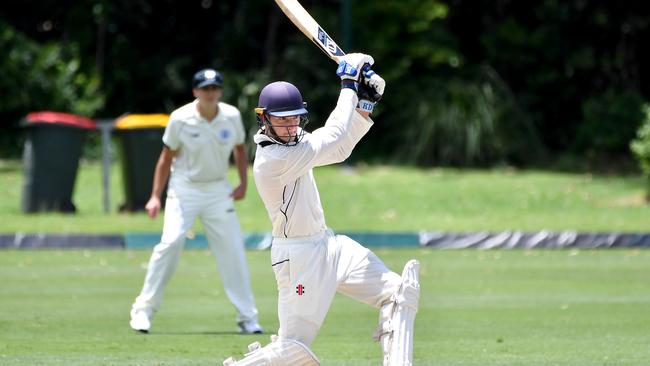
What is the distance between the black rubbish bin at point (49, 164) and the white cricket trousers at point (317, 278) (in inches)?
464

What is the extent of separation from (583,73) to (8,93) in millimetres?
11825

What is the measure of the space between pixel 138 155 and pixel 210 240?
28.1ft

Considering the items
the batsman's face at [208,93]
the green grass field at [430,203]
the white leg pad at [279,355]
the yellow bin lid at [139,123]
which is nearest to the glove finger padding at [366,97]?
the white leg pad at [279,355]

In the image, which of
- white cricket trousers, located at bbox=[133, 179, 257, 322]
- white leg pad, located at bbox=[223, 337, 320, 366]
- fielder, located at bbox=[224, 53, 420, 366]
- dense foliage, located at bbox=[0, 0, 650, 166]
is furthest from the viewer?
dense foliage, located at bbox=[0, 0, 650, 166]

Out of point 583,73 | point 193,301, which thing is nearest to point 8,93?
point 583,73

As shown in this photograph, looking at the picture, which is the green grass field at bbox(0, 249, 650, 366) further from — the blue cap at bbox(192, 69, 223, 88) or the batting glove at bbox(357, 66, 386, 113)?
the batting glove at bbox(357, 66, 386, 113)

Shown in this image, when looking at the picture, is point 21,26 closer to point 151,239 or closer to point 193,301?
point 151,239

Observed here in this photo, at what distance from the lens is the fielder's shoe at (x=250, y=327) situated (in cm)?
898

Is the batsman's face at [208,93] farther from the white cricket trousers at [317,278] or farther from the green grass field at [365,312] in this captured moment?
the white cricket trousers at [317,278]

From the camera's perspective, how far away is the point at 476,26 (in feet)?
89.2

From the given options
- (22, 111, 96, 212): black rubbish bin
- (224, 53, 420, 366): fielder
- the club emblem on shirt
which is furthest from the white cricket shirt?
(22, 111, 96, 212): black rubbish bin

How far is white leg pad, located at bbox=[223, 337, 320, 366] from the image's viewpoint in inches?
233

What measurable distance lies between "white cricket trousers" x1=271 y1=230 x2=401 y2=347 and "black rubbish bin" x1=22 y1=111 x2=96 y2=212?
1180cm

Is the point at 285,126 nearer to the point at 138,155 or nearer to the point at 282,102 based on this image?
the point at 282,102
